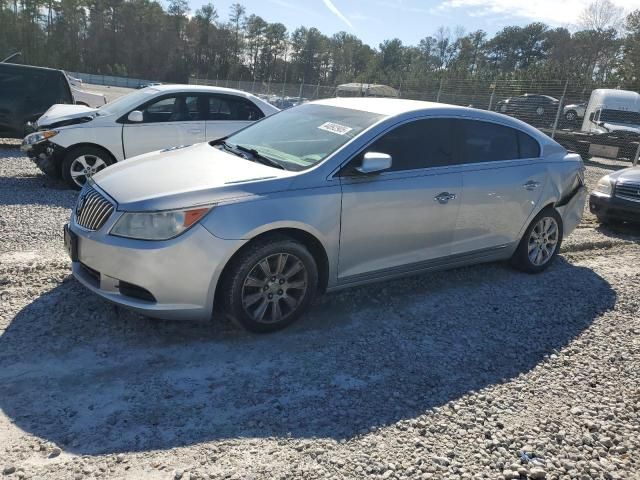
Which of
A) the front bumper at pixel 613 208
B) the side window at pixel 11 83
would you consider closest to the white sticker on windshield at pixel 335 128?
the front bumper at pixel 613 208

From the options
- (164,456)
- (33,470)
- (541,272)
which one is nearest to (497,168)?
(541,272)

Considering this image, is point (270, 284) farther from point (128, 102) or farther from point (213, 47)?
point (213, 47)

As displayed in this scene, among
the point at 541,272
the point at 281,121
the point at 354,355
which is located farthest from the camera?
the point at 541,272

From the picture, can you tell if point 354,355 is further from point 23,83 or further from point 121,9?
point 121,9

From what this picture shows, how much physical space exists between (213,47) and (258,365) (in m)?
112

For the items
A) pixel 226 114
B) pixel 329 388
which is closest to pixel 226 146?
pixel 329 388

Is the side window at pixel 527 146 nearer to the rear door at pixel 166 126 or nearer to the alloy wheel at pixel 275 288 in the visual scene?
the alloy wheel at pixel 275 288

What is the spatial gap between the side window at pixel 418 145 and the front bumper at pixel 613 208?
449 cm

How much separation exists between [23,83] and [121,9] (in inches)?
4036

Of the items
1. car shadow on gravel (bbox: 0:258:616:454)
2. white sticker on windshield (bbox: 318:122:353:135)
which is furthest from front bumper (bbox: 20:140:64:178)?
white sticker on windshield (bbox: 318:122:353:135)

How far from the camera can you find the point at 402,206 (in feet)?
13.5

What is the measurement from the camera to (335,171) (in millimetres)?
3793

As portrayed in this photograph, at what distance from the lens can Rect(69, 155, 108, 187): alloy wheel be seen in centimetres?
743

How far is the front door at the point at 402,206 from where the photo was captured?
390 centimetres
